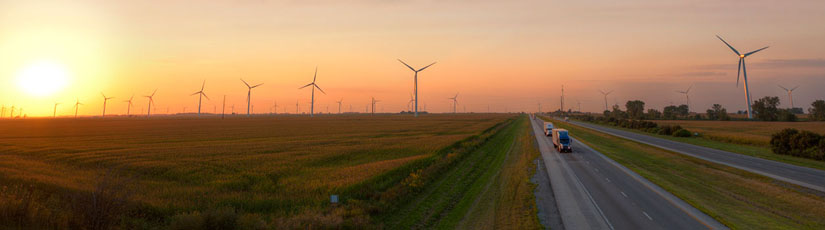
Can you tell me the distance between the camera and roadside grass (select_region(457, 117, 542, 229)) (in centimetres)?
1592

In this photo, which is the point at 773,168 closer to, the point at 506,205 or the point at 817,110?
the point at 506,205

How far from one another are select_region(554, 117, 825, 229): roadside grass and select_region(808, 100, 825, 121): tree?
533 feet

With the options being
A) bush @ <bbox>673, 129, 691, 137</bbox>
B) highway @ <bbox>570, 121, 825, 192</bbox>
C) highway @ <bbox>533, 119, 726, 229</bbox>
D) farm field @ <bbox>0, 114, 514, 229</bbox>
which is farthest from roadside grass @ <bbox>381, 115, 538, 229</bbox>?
bush @ <bbox>673, 129, 691, 137</bbox>

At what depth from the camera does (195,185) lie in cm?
2148

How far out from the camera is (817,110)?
139750 mm

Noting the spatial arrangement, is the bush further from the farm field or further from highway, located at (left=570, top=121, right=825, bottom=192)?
the farm field

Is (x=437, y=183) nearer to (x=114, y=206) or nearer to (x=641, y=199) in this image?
(x=641, y=199)

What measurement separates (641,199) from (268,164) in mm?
27147

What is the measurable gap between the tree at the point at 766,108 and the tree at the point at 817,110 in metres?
10.5

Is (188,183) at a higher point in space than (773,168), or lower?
higher

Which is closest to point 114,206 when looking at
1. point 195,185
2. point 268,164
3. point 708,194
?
point 195,185

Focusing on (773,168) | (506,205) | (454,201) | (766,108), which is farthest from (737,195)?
(766,108)

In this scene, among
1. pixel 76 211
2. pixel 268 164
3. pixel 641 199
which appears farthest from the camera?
pixel 268 164

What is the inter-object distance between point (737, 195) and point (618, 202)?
8.67m
